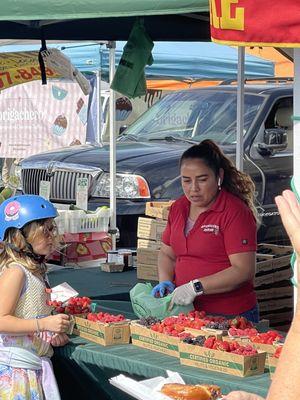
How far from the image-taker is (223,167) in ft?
16.0

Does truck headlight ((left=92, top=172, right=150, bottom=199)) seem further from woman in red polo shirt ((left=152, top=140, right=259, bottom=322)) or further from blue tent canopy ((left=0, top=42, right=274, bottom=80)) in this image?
blue tent canopy ((left=0, top=42, right=274, bottom=80))

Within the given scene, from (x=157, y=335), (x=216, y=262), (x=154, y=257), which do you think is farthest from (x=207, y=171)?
(x=154, y=257)

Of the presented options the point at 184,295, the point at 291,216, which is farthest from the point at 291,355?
the point at 184,295

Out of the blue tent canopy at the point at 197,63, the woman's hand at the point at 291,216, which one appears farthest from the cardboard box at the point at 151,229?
the blue tent canopy at the point at 197,63

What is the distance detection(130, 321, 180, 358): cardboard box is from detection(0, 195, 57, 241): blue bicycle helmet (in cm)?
67

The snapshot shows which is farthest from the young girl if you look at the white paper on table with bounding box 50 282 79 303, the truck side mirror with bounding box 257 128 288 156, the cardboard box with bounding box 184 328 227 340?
the truck side mirror with bounding box 257 128 288 156

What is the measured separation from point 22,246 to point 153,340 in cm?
74

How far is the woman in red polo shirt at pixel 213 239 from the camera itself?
4539 millimetres

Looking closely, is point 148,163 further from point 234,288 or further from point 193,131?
point 234,288

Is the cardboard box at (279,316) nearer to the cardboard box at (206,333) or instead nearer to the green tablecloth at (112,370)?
the green tablecloth at (112,370)

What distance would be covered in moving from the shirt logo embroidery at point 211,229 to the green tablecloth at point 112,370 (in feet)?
2.72

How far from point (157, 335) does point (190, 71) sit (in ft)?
41.1

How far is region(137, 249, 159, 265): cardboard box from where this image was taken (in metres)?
6.19

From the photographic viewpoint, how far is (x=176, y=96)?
32.2 ft
